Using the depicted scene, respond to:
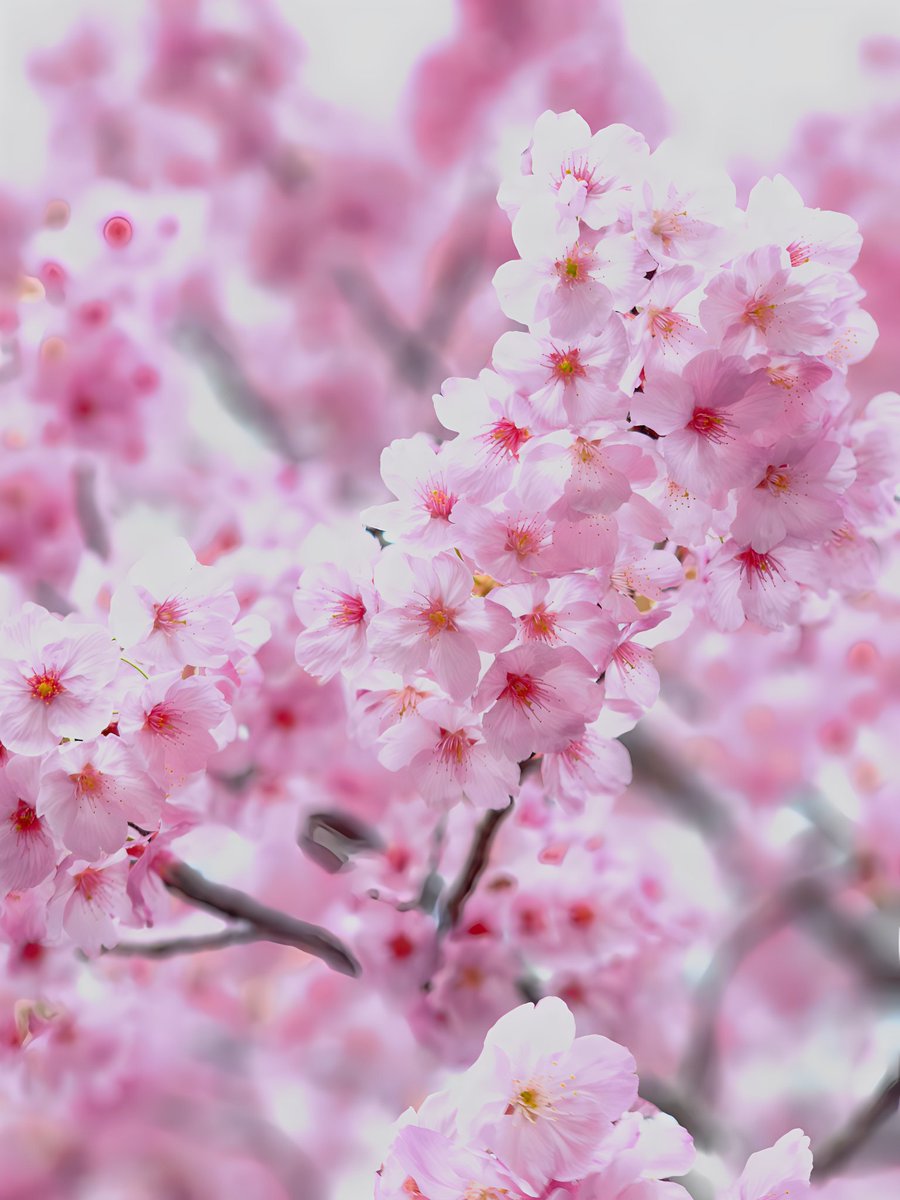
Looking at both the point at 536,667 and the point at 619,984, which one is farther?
the point at 619,984

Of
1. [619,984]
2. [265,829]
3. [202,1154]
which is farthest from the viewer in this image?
[202,1154]

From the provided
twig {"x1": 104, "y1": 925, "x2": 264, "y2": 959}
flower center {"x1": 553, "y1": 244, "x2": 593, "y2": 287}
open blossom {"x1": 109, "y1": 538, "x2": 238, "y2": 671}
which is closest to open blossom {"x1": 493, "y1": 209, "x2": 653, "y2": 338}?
flower center {"x1": 553, "y1": 244, "x2": 593, "y2": 287}

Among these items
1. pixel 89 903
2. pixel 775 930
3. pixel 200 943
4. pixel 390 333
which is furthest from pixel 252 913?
pixel 390 333

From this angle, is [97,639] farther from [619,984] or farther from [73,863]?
[619,984]

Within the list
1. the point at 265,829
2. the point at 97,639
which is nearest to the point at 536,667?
the point at 97,639

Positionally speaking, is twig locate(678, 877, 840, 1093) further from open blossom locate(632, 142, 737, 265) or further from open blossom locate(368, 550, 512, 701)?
open blossom locate(632, 142, 737, 265)

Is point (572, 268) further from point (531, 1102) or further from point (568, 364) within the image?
point (531, 1102)
